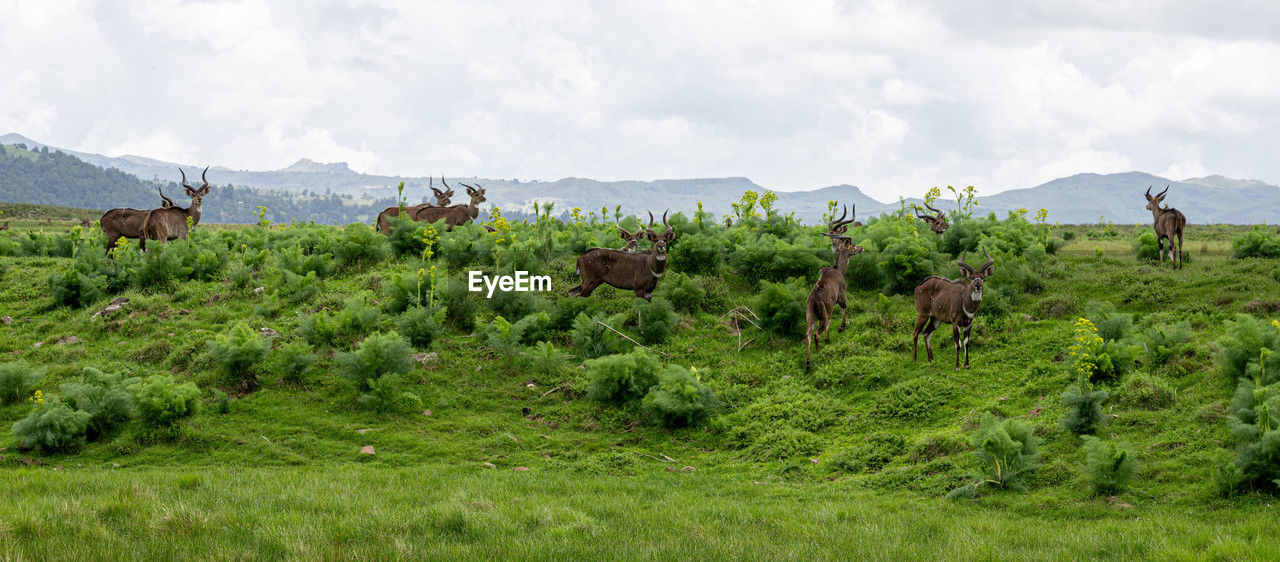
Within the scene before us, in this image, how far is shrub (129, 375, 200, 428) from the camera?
12.1 meters

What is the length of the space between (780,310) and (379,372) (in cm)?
735

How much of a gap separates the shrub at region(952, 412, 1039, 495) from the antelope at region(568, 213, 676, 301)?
7.65 metres

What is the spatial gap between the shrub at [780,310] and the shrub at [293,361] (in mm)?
8192

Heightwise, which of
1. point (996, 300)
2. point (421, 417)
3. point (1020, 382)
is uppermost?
point (996, 300)

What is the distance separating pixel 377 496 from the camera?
31.1 feet

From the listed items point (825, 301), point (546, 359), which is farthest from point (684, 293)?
point (546, 359)

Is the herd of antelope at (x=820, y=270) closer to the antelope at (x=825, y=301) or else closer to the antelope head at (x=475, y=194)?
the antelope at (x=825, y=301)

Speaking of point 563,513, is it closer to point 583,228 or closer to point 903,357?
point 903,357

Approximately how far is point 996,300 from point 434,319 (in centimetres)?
1071

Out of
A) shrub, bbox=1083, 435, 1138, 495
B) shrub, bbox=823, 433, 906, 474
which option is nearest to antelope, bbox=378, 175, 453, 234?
shrub, bbox=823, 433, 906, 474

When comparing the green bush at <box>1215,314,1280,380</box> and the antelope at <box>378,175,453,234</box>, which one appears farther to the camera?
the antelope at <box>378,175,453,234</box>

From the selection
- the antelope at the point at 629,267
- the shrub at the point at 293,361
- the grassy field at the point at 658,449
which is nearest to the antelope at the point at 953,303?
the grassy field at the point at 658,449

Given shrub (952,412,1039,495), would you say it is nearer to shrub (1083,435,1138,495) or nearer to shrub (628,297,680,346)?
shrub (1083,435,1138,495)

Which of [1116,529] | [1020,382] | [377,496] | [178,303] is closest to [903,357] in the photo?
[1020,382]
